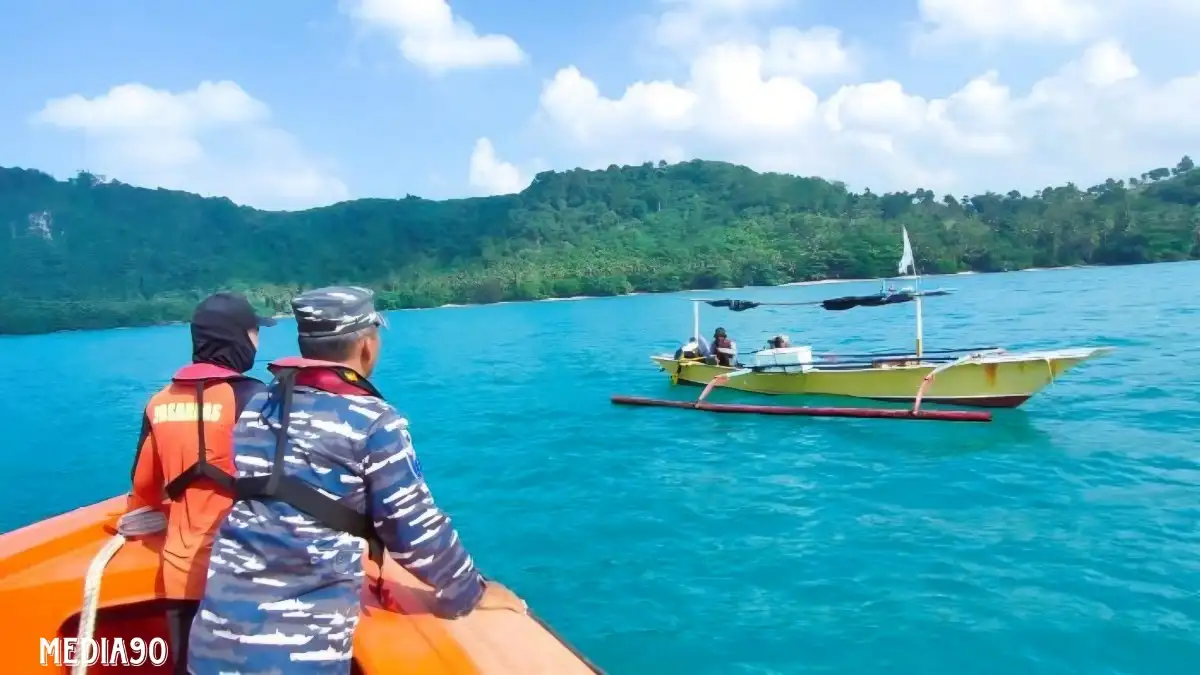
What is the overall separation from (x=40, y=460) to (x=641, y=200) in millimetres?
182405

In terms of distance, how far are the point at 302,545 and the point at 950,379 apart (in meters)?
17.6

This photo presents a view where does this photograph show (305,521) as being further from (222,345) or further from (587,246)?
(587,246)

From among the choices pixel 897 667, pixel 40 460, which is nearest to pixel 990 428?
pixel 897 667

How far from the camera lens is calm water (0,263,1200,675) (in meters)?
7.67

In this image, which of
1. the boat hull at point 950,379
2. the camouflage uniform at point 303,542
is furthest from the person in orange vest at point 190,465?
the boat hull at point 950,379

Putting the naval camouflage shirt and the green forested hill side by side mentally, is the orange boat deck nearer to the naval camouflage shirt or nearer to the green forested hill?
the naval camouflage shirt

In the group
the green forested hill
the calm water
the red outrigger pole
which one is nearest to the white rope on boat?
the calm water

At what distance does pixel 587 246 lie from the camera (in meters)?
163

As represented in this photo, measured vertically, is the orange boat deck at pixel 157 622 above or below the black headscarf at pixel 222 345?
below

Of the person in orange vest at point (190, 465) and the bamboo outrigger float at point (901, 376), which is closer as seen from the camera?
the person in orange vest at point (190, 465)

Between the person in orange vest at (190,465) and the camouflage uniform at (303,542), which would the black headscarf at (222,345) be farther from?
the camouflage uniform at (303,542)

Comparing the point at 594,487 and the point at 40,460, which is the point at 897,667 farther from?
the point at 40,460

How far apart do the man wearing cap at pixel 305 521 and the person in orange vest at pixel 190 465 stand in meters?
0.59

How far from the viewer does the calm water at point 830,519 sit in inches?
302
